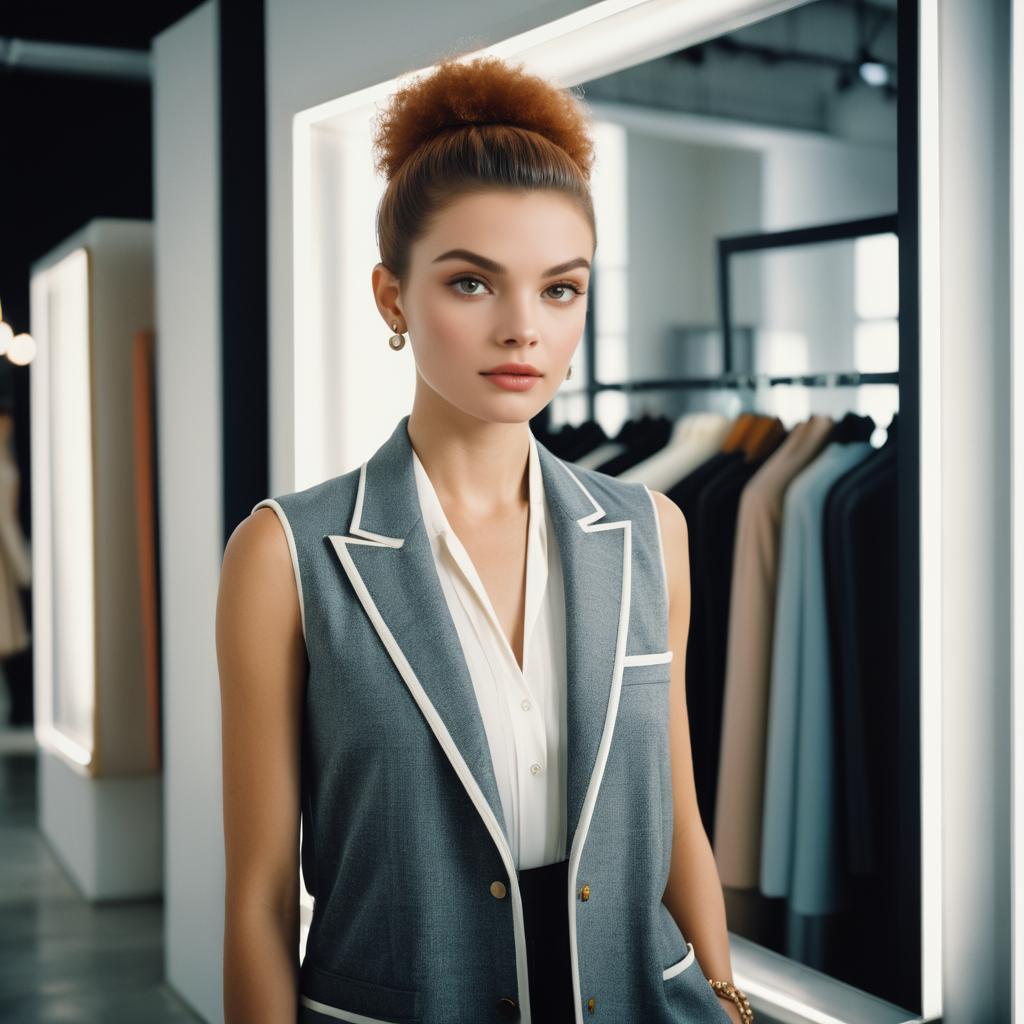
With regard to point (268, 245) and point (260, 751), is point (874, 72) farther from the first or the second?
point (260, 751)

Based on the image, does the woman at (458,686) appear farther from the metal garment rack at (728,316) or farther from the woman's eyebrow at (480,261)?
the metal garment rack at (728,316)

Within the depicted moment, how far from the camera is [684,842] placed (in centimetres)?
147

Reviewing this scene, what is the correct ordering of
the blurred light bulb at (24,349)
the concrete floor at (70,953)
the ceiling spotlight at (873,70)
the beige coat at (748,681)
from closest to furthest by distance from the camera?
1. the beige coat at (748,681)
2. the concrete floor at (70,953)
3. the ceiling spotlight at (873,70)
4. the blurred light bulb at (24,349)

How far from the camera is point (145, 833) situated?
4570 mm

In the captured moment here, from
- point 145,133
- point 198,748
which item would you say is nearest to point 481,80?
point 198,748

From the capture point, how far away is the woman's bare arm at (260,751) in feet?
4.15

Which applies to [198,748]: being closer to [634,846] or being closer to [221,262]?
[221,262]

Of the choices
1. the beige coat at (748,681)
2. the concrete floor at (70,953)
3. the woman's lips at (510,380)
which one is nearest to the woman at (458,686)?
the woman's lips at (510,380)

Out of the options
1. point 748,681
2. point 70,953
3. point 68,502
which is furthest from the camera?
point 68,502

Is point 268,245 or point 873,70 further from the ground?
point 873,70

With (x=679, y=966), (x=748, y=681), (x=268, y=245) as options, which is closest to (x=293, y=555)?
(x=679, y=966)

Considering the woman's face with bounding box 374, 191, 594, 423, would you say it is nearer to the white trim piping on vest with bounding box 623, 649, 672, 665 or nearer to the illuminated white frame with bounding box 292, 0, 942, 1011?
the white trim piping on vest with bounding box 623, 649, 672, 665

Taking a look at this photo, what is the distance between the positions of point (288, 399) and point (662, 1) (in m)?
1.17

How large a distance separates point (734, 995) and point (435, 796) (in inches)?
19.4
